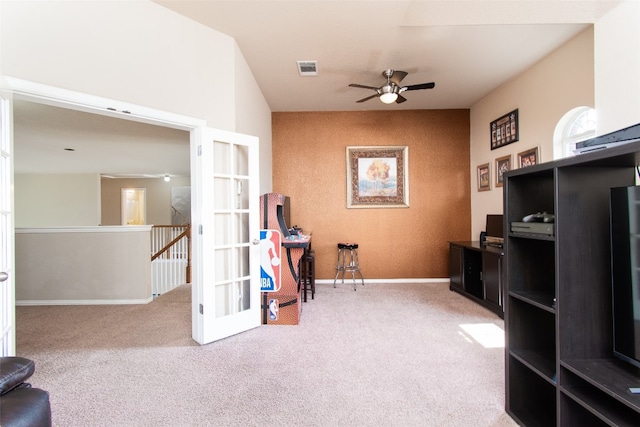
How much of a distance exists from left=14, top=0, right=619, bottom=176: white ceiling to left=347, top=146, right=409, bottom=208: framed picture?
2.65 ft

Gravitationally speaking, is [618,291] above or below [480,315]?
above

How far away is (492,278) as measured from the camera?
11.0 ft

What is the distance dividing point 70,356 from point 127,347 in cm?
42

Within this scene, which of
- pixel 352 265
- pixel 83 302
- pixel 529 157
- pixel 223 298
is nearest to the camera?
pixel 223 298

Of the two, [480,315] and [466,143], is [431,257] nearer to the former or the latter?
[480,315]

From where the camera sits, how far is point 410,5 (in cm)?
239

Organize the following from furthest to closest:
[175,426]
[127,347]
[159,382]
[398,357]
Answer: [127,347], [398,357], [159,382], [175,426]

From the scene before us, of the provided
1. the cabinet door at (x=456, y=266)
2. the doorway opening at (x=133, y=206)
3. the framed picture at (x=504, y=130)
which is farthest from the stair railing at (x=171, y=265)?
the framed picture at (x=504, y=130)

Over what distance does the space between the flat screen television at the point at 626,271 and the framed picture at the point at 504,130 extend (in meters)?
3.08

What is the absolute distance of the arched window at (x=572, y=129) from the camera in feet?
9.45

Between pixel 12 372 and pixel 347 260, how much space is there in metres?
4.12

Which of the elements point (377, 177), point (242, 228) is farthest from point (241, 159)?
point (377, 177)

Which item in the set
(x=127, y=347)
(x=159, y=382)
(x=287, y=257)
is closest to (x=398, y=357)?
(x=287, y=257)

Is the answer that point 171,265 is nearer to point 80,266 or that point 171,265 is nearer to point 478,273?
point 80,266
